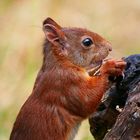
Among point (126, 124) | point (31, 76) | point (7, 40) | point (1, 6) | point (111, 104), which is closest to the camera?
point (126, 124)

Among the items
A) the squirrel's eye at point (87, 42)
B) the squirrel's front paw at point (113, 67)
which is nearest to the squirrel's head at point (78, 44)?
the squirrel's eye at point (87, 42)

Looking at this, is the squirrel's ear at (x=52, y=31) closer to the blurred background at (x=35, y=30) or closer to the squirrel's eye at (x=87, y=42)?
the squirrel's eye at (x=87, y=42)

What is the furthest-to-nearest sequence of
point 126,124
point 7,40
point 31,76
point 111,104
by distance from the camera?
1. point 7,40
2. point 31,76
3. point 111,104
4. point 126,124

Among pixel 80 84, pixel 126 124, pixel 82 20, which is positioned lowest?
pixel 126 124

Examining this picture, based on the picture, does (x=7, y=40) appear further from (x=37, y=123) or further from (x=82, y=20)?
(x=37, y=123)

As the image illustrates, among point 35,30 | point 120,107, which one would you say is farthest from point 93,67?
point 35,30

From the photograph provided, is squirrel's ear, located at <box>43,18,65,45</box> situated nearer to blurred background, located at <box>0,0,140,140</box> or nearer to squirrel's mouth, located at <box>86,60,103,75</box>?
squirrel's mouth, located at <box>86,60,103,75</box>

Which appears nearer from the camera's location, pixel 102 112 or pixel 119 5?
pixel 102 112

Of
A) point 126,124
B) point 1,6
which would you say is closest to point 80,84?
point 126,124

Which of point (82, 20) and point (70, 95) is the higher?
point (82, 20)
